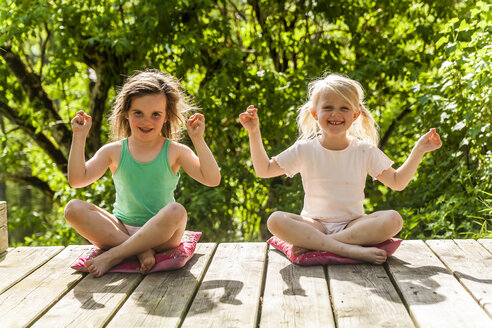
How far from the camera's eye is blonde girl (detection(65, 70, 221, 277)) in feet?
8.95

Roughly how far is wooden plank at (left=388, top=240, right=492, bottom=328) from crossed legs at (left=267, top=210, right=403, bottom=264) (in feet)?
0.49

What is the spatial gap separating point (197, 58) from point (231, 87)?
375mm

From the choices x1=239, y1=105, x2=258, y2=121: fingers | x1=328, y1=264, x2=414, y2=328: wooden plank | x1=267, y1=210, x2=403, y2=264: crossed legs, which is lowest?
x1=328, y1=264, x2=414, y2=328: wooden plank

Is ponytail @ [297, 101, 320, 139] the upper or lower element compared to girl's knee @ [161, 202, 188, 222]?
upper

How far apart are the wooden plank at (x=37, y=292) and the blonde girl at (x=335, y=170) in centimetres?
101

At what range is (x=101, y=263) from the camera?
2.66 metres

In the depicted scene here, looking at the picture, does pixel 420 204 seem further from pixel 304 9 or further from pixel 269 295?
pixel 269 295

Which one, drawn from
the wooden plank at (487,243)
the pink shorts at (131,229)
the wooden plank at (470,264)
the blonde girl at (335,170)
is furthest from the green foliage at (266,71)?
the pink shorts at (131,229)

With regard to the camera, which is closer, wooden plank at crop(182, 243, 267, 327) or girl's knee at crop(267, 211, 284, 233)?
wooden plank at crop(182, 243, 267, 327)

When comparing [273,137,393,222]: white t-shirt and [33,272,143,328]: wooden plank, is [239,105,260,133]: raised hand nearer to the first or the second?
[273,137,393,222]: white t-shirt

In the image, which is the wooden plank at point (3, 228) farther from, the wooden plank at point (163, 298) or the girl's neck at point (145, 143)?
the wooden plank at point (163, 298)

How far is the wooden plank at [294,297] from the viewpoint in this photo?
2062 mm

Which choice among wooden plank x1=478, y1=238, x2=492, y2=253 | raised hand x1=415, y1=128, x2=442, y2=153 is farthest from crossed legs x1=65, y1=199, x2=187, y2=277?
wooden plank x1=478, y1=238, x2=492, y2=253

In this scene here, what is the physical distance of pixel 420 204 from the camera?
4.57 metres
